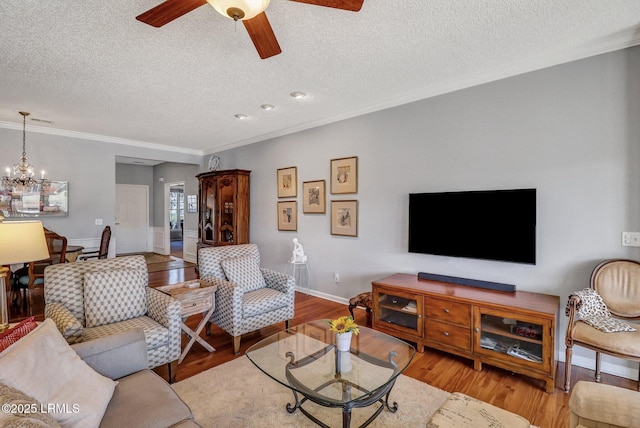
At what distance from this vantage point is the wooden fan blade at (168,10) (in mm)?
1609

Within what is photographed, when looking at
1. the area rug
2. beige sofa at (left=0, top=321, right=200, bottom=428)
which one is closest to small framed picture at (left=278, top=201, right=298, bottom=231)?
the area rug

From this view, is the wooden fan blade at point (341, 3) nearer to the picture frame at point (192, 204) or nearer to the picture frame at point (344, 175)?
the picture frame at point (344, 175)

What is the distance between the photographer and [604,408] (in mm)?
1285

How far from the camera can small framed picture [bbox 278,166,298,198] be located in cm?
490

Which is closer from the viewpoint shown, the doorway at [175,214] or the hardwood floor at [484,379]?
the hardwood floor at [484,379]

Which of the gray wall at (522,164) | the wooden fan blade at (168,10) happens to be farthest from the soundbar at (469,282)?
the wooden fan blade at (168,10)

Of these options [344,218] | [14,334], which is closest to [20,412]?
[14,334]

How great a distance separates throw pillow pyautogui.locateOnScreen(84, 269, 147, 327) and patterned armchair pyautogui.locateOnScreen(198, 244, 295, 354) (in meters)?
0.65

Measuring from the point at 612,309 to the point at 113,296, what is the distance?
3894 mm

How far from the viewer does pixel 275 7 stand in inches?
Answer: 79.6

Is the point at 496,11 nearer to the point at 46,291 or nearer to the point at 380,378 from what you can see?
the point at 380,378

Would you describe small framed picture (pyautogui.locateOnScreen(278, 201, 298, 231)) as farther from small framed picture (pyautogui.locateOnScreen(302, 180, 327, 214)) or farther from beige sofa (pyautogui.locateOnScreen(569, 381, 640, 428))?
beige sofa (pyautogui.locateOnScreen(569, 381, 640, 428))

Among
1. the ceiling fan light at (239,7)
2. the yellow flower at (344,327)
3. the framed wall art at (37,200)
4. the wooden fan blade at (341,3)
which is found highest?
the wooden fan blade at (341,3)

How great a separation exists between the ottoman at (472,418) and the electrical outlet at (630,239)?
195cm
